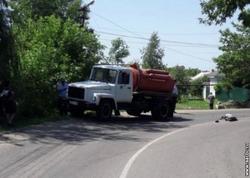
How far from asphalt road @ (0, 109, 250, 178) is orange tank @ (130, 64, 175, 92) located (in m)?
4.37

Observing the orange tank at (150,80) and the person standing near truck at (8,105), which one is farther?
the orange tank at (150,80)

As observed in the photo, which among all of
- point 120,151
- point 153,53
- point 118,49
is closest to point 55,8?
point 118,49

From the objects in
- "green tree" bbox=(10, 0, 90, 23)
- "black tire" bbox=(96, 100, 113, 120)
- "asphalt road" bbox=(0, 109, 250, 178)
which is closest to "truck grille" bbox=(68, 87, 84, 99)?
"black tire" bbox=(96, 100, 113, 120)

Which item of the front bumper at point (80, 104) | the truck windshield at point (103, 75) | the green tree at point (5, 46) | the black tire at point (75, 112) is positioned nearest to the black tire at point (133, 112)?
the truck windshield at point (103, 75)

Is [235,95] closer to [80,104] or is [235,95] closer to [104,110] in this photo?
[104,110]

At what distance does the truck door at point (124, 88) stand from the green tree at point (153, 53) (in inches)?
2499

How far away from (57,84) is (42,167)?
16.9 m

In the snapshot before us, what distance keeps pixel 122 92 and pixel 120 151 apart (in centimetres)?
1264

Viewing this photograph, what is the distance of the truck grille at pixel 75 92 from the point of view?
2825 centimetres

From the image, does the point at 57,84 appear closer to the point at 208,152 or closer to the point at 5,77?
the point at 5,77

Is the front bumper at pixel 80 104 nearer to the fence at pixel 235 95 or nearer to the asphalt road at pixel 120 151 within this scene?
the asphalt road at pixel 120 151

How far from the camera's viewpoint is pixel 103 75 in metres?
29.5

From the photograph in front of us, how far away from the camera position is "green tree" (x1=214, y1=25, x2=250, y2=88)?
58.9m

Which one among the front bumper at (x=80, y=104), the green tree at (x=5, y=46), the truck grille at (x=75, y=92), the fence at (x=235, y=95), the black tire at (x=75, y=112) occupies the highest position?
the green tree at (x=5, y=46)
